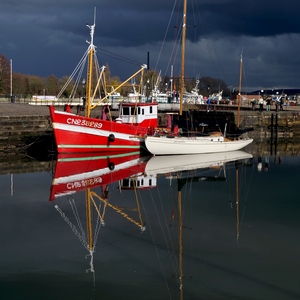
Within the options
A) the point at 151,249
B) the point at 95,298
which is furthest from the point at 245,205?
the point at 95,298

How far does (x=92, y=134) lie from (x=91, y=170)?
5403 mm

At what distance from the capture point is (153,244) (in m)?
12.5

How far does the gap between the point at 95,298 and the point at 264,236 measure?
5.65 meters

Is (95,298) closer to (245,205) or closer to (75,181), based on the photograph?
(245,205)

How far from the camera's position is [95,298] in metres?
9.25

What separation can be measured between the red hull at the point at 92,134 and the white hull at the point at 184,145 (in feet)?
4.11

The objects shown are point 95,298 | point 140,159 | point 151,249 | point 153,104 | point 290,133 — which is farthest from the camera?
point 290,133

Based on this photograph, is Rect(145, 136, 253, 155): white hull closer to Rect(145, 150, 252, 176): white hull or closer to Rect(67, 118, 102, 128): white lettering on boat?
Rect(145, 150, 252, 176): white hull

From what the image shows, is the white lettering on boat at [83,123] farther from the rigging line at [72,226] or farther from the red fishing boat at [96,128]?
the rigging line at [72,226]

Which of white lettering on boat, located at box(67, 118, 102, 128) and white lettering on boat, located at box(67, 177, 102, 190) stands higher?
white lettering on boat, located at box(67, 118, 102, 128)

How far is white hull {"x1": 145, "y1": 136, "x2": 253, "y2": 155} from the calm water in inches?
345

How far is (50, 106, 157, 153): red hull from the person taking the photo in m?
27.7

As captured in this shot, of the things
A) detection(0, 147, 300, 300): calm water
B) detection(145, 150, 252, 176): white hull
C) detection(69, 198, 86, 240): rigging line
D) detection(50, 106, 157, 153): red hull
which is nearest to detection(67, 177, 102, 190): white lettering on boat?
detection(0, 147, 300, 300): calm water

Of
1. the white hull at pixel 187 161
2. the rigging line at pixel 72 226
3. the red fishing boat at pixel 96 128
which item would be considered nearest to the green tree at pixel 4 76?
the red fishing boat at pixel 96 128
